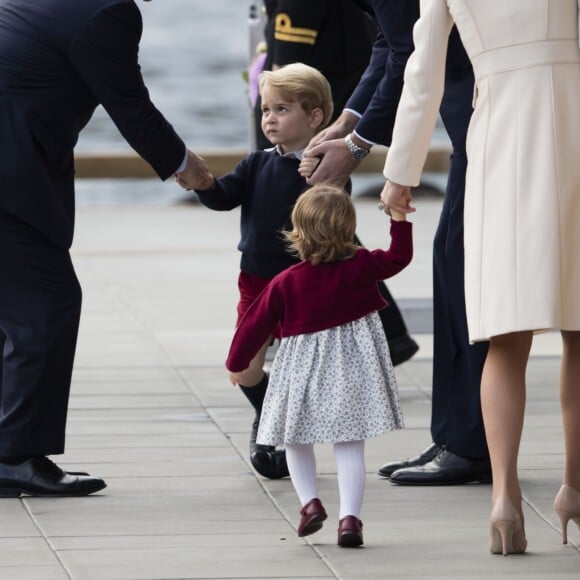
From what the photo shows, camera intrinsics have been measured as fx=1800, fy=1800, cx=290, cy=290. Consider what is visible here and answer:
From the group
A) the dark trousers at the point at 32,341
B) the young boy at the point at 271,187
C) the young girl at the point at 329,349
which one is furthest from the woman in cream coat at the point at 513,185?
the dark trousers at the point at 32,341

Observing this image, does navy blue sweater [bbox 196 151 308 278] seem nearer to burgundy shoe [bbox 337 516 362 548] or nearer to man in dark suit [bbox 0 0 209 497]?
man in dark suit [bbox 0 0 209 497]

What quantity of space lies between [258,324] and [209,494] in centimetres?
85

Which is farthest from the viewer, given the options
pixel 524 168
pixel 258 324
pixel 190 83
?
pixel 190 83

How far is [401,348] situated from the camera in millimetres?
7070

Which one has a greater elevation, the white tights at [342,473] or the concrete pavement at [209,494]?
the white tights at [342,473]

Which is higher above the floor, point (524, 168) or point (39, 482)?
point (524, 168)

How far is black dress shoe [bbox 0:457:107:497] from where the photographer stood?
17.7ft

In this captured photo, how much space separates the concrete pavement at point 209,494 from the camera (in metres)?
4.58

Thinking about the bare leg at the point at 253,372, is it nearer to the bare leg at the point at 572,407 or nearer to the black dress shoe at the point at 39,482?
the black dress shoe at the point at 39,482

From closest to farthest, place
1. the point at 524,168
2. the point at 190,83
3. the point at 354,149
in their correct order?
the point at 524,168 → the point at 354,149 → the point at 190,83

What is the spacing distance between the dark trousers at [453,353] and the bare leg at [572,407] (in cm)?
82

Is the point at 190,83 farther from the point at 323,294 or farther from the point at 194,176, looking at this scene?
the point at 323,294

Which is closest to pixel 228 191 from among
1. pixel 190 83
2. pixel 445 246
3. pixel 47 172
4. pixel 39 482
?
pixel 47 172

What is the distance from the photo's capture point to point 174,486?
5520mm
